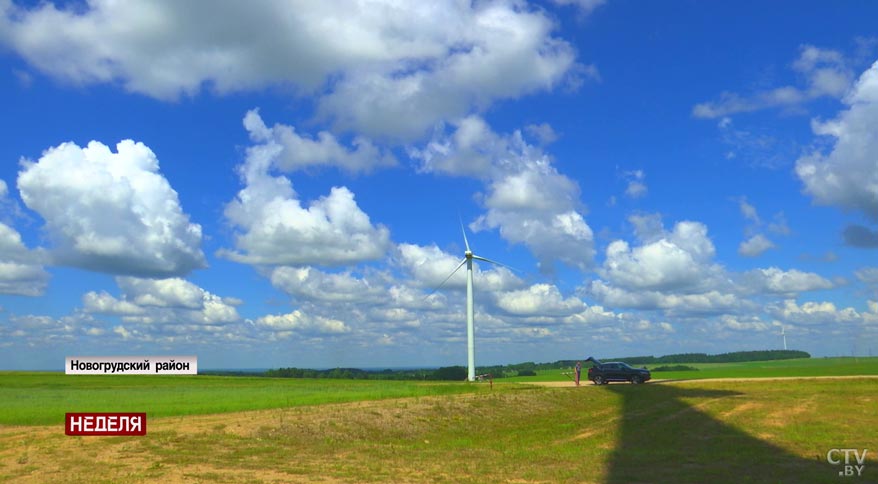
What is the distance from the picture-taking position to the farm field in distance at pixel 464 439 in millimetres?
21891

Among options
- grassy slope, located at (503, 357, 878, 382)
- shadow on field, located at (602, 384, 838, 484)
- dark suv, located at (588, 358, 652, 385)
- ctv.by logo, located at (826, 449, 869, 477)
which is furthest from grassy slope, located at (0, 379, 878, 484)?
grassy slope, located at (503, 357, 878, 382)

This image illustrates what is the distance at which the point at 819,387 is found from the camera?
50.1m

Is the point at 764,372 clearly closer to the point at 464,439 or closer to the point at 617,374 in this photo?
the point at 617,374

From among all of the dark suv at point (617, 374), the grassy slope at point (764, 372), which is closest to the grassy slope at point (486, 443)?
the dark suv at point (617, 374)

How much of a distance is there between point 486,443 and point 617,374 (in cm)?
3204

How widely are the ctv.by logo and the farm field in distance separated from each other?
1.23 ft

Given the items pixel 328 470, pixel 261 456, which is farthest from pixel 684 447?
pixel 261 456

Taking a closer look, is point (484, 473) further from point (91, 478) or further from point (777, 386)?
point (777, 386)

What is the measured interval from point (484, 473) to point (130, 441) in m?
15.2

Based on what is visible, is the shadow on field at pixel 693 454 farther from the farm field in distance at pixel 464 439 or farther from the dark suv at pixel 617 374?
the dark suv at pixel 617 374

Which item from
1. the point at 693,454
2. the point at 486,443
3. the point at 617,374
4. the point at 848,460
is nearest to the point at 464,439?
the point at 486,443

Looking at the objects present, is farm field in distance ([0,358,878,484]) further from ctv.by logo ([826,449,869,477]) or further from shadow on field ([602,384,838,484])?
ctv.by logo ([826,449,869,477])

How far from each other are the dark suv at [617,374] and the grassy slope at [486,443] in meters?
14.8

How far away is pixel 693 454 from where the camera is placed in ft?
83.4
